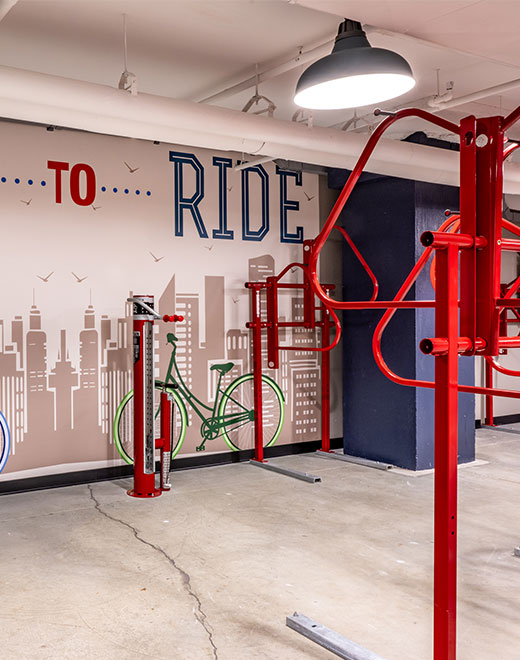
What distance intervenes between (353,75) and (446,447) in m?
1.79

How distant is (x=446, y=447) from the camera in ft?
6.95

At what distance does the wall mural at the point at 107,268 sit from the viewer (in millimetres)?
5613

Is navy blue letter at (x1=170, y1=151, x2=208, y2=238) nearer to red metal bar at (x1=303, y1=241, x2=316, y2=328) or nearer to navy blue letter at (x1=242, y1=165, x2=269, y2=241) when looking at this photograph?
navy blue letter at (x1=242, y1=165, x2=269, y2=241)

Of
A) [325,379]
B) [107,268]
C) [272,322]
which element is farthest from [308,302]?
[107,268]

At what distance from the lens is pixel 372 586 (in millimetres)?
3627

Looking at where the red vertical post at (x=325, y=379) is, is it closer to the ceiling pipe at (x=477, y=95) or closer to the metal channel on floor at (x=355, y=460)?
the metal channel on floor at (x=355, y=460)

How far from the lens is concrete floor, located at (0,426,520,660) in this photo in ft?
9.93

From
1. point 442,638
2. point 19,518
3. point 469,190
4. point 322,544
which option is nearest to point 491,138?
point 469,190

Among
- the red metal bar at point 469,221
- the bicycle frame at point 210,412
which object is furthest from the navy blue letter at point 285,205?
Answer: the red metal bar at point 469,221

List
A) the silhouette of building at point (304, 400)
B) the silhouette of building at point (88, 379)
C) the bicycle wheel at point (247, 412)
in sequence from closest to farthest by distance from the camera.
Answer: the silhouette of building at point (88, 379), the bicycle wheel at point (247, 412), the silhouette of building at point (304, 400)

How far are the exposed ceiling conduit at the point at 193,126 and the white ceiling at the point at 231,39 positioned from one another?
18.3 inches

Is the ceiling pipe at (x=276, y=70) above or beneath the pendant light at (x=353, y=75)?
above

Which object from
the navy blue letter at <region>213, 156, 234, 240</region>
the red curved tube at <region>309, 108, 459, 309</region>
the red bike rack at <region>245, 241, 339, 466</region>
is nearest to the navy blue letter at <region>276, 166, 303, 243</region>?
the red bike rack at <region>245, 241, 339, 466</region>

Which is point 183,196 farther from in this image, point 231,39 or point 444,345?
point 444,345
